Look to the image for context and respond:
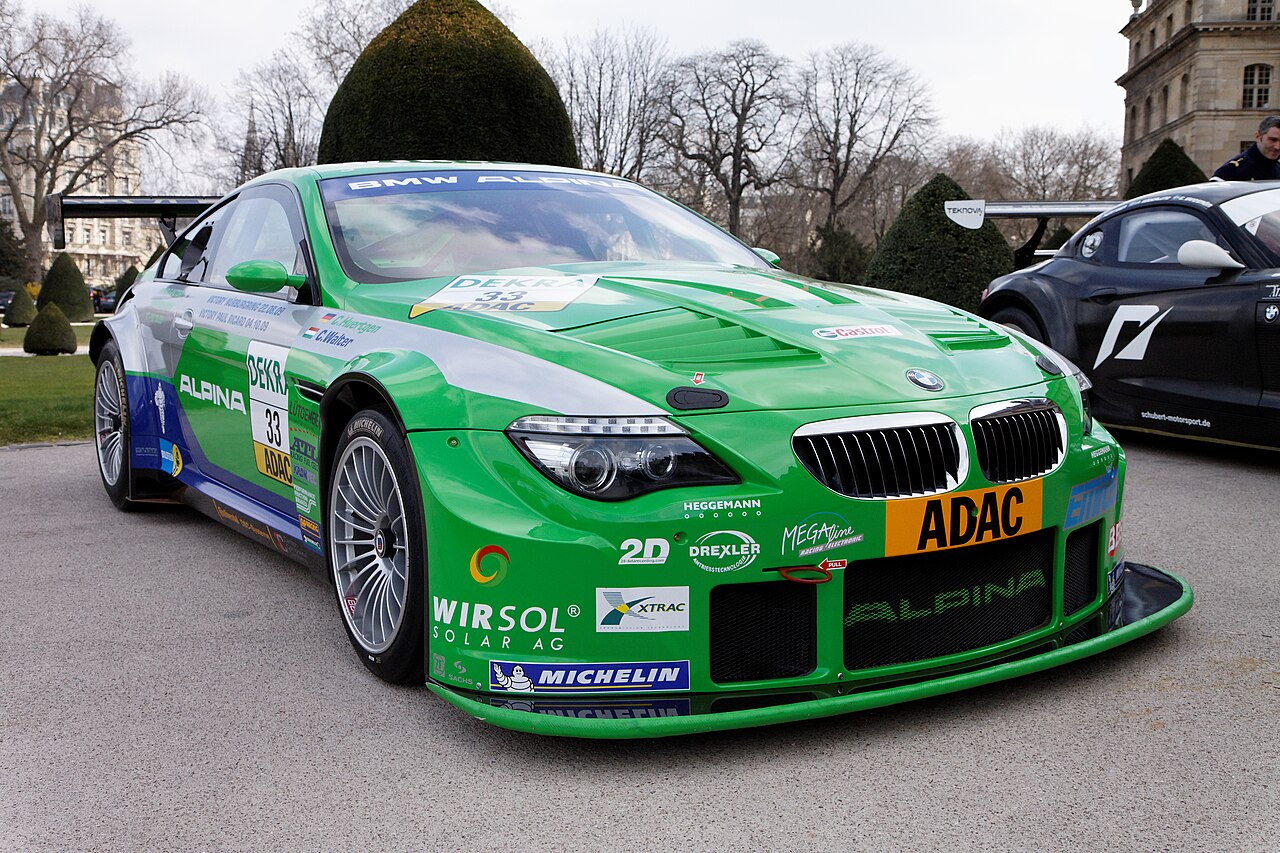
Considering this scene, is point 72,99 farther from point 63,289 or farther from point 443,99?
point 443,99

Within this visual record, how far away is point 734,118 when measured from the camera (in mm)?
54438

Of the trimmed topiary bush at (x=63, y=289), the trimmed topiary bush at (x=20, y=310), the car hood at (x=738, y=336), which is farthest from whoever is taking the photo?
the trimmed topiary bush at (x=63, y=289)

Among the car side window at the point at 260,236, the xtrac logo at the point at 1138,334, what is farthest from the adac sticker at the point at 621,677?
the xtrac logo at the point at 1138,334

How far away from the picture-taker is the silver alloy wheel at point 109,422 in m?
5.45

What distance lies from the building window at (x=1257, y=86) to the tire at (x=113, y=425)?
6854 centimetres

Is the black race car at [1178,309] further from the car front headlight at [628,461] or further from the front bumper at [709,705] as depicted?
the car front headlight at [628,461]

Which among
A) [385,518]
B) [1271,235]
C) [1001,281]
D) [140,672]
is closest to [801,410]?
[385,518]

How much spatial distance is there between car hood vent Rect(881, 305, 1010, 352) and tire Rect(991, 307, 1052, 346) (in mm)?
4020

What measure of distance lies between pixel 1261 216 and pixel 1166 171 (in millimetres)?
13987

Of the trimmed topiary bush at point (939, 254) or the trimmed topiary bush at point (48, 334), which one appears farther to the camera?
the trimmed topiary bush at point (48, 334)

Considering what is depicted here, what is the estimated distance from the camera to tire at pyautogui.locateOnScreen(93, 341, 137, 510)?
17.5 ft

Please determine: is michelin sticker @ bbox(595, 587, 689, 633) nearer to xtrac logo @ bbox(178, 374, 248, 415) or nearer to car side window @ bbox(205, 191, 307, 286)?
car side window @ bbox(205, 191, 307, 286)

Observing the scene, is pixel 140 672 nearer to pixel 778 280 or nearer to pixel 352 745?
pixel 352 745

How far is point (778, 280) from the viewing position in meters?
3.80
